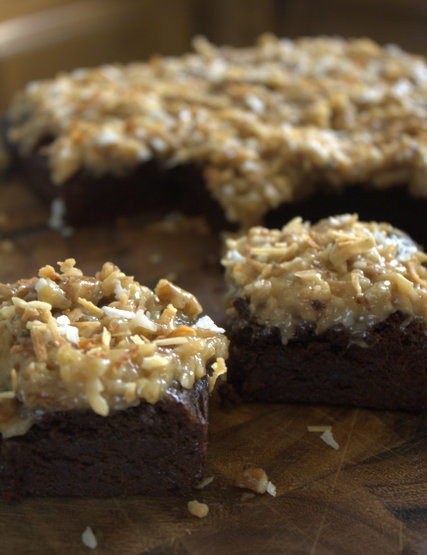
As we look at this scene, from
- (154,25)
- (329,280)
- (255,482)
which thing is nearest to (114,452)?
(255,482)

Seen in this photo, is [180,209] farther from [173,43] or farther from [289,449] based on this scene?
[173,43]

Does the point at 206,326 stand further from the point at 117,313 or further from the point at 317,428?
the point at 317,428

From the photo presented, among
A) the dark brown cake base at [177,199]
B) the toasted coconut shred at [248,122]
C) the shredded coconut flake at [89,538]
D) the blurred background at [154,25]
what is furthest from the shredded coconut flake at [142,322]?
the blurred background at [154,25]

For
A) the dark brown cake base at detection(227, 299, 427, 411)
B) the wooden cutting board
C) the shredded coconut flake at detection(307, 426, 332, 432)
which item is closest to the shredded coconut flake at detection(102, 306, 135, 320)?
the dark brown cake base at detection(227, 299, 427, 411)

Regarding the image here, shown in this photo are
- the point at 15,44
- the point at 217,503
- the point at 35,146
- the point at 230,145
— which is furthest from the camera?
the point at 15,44

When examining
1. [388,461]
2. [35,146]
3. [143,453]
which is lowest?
[388,461]

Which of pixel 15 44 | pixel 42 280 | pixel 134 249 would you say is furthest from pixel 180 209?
pixel 15 44

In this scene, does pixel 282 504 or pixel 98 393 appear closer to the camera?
pixel 98 393
